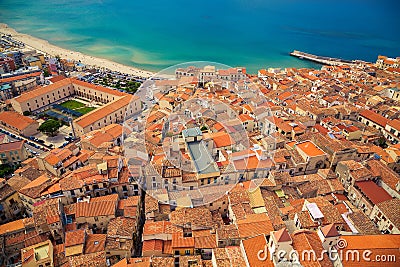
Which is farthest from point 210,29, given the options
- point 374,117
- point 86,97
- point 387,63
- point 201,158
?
point 201,158

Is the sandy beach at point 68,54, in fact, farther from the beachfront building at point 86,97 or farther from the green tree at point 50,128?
the green tree at point 50,128

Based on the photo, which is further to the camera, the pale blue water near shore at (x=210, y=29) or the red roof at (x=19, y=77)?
the pale blue water near shore at (x=210, y=29)

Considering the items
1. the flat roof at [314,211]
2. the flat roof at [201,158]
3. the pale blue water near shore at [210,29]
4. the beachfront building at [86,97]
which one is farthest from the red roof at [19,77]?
the flat roof at [314,211]

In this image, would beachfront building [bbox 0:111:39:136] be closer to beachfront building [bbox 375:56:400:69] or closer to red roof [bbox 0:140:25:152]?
red roof [bbox 0:140:25:152]

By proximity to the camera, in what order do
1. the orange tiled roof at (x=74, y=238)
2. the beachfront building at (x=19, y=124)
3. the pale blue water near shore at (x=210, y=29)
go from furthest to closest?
the pale blue water near shore at (x=210, y=29) → the beachfront building at (x=19, y=124) → the orange tiled roof at (x=74, y=238)

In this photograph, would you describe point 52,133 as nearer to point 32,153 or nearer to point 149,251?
point 32,153

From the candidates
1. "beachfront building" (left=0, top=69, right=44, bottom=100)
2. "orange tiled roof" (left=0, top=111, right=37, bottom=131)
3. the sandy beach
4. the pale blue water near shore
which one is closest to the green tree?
"orange tiled roof" (left=0, top=111, right=37, bottom=131)

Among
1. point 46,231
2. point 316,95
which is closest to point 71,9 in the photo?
point 316,95
